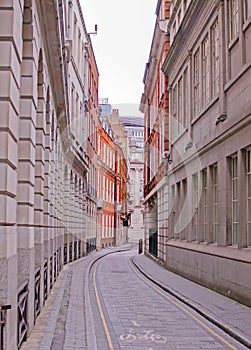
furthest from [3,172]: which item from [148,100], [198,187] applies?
[148,100]

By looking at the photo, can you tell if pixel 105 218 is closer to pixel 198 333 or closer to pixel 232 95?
pixel 232 95

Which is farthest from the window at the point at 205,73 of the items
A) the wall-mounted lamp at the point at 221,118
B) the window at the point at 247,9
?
the window at the point at 247,9

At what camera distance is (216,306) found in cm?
1317

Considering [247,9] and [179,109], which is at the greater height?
[247,9]

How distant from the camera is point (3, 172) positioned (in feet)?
22.2

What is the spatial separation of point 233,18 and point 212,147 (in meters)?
3.80

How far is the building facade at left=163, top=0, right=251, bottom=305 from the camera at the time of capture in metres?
13.9

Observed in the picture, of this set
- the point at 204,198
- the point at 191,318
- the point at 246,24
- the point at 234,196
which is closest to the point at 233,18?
the point at 246,24

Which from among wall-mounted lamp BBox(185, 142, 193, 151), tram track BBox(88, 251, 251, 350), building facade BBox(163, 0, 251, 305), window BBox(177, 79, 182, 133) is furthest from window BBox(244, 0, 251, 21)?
window BBox(177, 79, 182, 133)

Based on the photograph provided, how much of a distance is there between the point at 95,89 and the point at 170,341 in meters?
36.8

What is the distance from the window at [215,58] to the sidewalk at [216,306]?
5.83 metres

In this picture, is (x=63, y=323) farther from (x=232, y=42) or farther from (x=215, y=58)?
(x=215, y=58)

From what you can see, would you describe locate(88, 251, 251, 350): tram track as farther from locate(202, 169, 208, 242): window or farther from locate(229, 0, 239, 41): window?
locate(229, 0, 239, 41): window

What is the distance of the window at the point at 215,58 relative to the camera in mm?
17080
